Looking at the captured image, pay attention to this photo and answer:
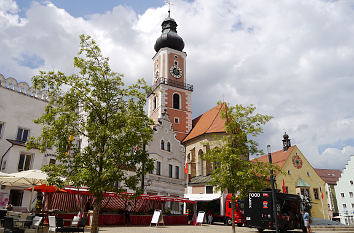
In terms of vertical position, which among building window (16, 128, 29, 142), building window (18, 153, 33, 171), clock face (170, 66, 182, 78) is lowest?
building window (18, 153, 33, 171)

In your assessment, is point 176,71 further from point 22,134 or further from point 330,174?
point 330,174

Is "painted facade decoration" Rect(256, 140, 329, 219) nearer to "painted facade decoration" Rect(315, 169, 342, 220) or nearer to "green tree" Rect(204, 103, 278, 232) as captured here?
"painted facade decoration" Rect(315, 169, 342, 220)

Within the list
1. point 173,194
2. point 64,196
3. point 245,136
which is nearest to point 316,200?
point 173,194

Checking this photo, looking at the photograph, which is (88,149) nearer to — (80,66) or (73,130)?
(73,130)

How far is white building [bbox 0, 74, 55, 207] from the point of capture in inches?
867

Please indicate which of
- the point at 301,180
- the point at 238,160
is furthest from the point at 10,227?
the point at 301,180

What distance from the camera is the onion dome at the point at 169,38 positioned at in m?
51.1

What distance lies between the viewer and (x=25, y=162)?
23312 mm

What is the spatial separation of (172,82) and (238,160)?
3426 centimetres

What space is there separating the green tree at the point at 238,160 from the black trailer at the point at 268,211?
184 centimetres

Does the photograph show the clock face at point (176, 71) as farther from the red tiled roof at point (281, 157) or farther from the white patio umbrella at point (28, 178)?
the white patio umbrella at point (28, 178)

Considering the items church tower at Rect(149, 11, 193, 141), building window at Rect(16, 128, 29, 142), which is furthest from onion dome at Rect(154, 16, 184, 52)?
building window at Rect(16, 128, 29, 142)

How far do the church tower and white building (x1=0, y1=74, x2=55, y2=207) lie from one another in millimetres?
23526

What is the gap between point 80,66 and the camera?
1193 cm
